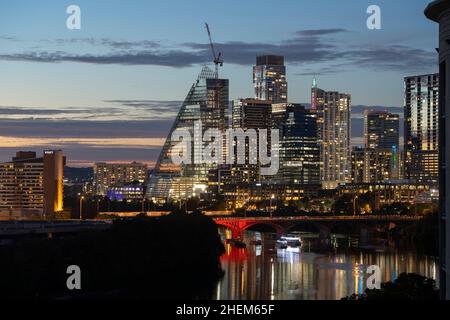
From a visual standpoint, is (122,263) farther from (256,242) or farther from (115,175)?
(115,175)

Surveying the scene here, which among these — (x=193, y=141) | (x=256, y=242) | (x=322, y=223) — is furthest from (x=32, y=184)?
(x=193, y=141)

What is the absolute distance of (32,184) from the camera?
2287 inches

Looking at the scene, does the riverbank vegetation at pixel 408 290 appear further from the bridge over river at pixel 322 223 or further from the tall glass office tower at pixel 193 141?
the tall glass office tower at pixel 193 141

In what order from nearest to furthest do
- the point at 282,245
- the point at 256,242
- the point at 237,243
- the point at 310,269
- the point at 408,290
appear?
the point at 408,290 → the point at 310,269 → the point at 282,245 → the point at 237,243 → the point at 256,242

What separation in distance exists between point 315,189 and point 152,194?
15325mm

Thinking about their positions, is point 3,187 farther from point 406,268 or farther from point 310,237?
point 406,268

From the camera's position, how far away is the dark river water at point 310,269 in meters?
21.5

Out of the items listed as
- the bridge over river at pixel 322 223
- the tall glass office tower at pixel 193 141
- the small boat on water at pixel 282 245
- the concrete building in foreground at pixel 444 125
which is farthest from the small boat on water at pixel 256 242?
the tall glass office tower at pixel 193 141

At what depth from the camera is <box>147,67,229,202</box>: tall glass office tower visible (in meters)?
81.8

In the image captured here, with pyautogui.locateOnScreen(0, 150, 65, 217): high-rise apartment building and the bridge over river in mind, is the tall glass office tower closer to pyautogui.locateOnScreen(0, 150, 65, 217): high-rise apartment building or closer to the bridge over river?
pyautogui.locateOnScreen(0, 150, 65, 217): high-rise apartment building

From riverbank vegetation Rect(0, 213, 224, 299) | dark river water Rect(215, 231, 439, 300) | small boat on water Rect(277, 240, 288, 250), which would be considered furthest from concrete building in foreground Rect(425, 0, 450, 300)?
small boat on water Rect(277, 240, 288, 250)

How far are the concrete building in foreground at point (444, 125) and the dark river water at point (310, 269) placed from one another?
1271 cm

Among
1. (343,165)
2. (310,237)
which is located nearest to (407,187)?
(343,165)

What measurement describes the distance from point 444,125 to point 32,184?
53.0 meters
